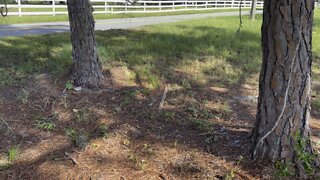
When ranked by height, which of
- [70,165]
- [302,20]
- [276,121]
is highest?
[302,20]

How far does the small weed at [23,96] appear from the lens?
5.18 m

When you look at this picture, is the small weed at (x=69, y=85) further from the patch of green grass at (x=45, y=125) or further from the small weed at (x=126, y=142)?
the small weed at (x=126, y=142)

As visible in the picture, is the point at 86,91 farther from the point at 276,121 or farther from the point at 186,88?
the point at 276,121

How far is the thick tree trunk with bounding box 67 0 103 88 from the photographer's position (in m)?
5.67

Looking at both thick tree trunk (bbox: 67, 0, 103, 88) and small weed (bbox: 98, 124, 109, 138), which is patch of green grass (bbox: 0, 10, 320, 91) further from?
small weed (bbox: 98, 124, 109, 138)

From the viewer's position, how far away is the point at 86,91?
5.65 metres

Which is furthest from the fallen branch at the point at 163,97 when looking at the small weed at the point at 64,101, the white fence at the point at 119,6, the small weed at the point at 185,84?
the white fence at the point at 119,6

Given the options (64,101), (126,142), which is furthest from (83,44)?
(126,142)

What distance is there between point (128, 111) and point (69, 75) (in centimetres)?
170

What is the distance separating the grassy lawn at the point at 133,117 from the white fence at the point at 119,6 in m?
5.87

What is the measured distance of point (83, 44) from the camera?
574 centimetres

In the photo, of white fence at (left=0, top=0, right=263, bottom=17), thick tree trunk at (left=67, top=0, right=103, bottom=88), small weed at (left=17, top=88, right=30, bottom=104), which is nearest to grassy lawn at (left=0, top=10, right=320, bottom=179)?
small weed at (left=17, top=88, right=30, bottom=104)

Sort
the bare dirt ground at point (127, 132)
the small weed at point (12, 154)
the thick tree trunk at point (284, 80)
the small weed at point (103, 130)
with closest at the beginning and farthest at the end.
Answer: the thick tree trunk at point (284, 80)
the bare dirt ground at point (127, 132)
the small weed at point (12, 154)
the small weed at point (103, 130)

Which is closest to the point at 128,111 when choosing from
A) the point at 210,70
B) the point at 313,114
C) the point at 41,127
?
the point at 41,127
